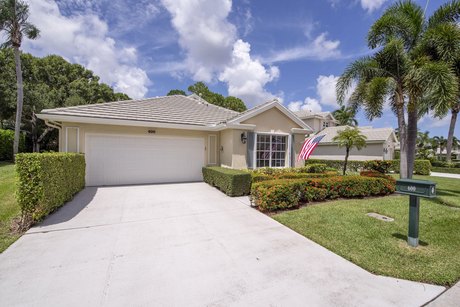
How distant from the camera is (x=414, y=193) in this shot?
4184 millimetres

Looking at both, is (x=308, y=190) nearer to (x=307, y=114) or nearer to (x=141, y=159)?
(x=141, y=159)

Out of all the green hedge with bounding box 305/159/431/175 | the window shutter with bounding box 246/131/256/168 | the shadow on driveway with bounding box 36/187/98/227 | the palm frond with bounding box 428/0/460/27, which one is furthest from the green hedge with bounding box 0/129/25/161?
the palm frond with bounding box 428/0/460/27

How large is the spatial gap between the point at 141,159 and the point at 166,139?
171 cm

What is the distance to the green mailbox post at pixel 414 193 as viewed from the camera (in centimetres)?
401

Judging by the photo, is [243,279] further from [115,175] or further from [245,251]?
[115,175]

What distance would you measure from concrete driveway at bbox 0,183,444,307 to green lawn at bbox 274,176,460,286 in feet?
1.12

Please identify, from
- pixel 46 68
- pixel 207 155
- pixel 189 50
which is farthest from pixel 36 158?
pixel 46 68

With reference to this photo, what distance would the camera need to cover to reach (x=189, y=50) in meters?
13.6

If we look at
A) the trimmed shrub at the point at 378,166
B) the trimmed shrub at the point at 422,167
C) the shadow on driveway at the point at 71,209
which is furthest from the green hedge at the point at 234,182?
the trimmed shrub at the point at 422,167

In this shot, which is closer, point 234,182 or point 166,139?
point 234,182

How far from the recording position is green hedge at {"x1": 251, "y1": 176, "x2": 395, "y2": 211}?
6.68 meters

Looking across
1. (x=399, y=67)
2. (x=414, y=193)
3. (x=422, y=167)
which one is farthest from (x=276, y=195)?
(x=422, y=167)

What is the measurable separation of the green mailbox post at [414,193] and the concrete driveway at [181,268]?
1516mm

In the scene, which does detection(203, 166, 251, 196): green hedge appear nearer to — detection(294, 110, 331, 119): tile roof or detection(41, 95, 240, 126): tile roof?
detection(41, 95, 240, 126): tile roof
